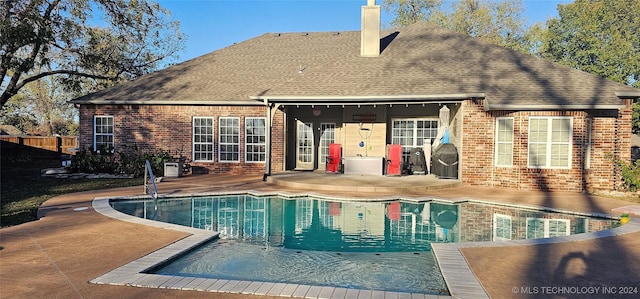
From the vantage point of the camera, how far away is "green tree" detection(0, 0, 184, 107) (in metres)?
15.1

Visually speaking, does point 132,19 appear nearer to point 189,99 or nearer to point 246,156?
point 189,99

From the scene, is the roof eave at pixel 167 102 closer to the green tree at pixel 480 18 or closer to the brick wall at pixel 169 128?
the brick wall at pixel 169 128

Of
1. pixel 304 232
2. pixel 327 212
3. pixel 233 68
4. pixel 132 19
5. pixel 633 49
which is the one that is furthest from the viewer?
pixel 633 49

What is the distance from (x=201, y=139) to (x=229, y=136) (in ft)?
3.71

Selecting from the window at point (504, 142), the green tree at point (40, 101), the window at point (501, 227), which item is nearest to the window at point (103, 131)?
the window at point (504, 142)

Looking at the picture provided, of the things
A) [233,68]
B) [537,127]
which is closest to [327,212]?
[537,127]

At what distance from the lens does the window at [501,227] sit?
6.58 m

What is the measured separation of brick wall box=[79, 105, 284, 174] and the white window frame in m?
0.13

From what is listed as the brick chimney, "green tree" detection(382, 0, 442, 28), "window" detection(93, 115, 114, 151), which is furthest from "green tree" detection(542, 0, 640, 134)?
"window" detection(93, 115, 114, 151)

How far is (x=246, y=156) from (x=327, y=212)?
26.0 ft

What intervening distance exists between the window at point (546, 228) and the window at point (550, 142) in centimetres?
448

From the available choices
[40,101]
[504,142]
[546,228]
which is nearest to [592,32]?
[504,142]

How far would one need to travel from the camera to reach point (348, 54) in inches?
657

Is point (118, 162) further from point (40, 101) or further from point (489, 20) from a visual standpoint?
point (40, 101)
